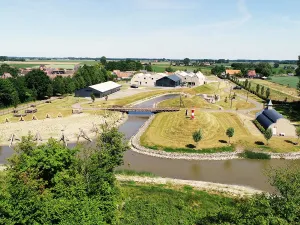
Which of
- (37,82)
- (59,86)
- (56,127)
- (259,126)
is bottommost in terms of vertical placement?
(56,127)

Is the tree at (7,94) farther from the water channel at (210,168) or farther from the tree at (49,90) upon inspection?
the water channel at (210,168)

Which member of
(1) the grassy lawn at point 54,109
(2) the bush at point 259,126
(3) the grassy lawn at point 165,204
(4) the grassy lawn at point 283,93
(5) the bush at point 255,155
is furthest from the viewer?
(4) the grassy lawn at point 283,93

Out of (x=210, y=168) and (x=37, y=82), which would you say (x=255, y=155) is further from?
(x=37, y=82)

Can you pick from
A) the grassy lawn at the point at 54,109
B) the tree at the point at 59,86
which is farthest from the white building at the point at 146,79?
the grassy lawn at the point at 54,109

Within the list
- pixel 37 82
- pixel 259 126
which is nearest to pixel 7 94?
pixel 37 82

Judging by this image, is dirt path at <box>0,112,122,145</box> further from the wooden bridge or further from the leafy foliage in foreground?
the leafy foliage in foreground
